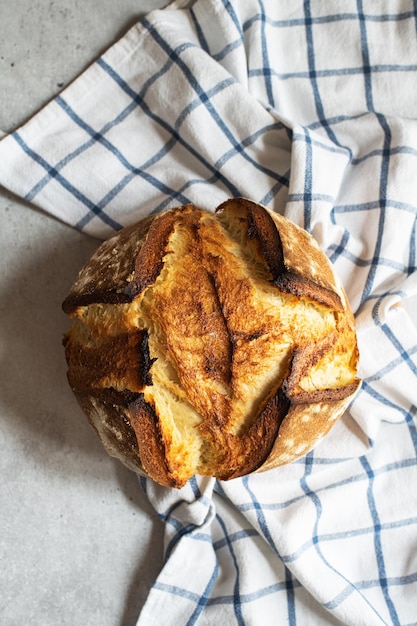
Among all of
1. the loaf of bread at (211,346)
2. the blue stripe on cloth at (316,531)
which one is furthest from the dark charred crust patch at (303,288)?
the blue stripe on cloth at (316,531)

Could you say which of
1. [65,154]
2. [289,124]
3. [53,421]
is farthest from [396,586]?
[65,154]

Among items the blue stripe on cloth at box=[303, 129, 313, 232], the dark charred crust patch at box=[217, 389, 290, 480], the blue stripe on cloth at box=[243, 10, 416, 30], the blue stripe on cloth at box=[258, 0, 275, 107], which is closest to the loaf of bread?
the dark charred crust patch at box=[217, 389, 290, 480]

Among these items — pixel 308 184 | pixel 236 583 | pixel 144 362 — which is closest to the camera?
pixel 144 362

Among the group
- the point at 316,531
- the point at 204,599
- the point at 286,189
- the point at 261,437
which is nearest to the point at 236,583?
the point at 204,599

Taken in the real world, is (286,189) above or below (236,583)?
above

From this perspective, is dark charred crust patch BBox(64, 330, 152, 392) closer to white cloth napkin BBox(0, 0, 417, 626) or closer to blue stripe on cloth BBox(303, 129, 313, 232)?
white cloth napkin BBox(0, 0, 417, 626)

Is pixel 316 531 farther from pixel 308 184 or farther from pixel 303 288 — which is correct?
pixel 308 184
